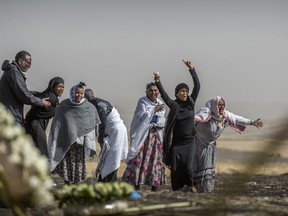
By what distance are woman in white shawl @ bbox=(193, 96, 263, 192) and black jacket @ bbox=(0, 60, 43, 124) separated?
3266 mm

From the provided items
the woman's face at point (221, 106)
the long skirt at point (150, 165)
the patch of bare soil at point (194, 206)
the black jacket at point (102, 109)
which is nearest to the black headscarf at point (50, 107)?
the black jacket at point (102, 109)

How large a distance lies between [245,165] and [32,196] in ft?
3.64

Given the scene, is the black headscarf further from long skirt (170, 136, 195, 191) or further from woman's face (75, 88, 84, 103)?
long skirt (170, 136, 195, 191)

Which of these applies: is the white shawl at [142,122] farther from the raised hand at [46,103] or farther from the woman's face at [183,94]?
the raised hand at [46,103]

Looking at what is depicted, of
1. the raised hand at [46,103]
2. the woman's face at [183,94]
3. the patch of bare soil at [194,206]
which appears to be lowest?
the patch of bare soil at [194,206]

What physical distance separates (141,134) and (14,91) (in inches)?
113

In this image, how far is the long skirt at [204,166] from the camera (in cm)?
1339

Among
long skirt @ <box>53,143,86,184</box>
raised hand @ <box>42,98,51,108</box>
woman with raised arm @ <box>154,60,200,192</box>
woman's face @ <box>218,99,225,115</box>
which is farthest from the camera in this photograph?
woman's face @ <box>218,99,225,115</box>

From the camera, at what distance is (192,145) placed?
42.9ft

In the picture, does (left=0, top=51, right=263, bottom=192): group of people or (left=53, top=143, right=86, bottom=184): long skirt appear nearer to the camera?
(left=0, top=51, right=263, bottom=192): group of people

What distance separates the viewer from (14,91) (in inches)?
447

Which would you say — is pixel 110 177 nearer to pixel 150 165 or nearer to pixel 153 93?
pixel 150 165

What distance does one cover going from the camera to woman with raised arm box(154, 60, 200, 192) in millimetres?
12919

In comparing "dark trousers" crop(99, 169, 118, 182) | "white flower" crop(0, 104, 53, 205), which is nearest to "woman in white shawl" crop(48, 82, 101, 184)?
"dark trousers" crop(99, 169, 118, 182)
